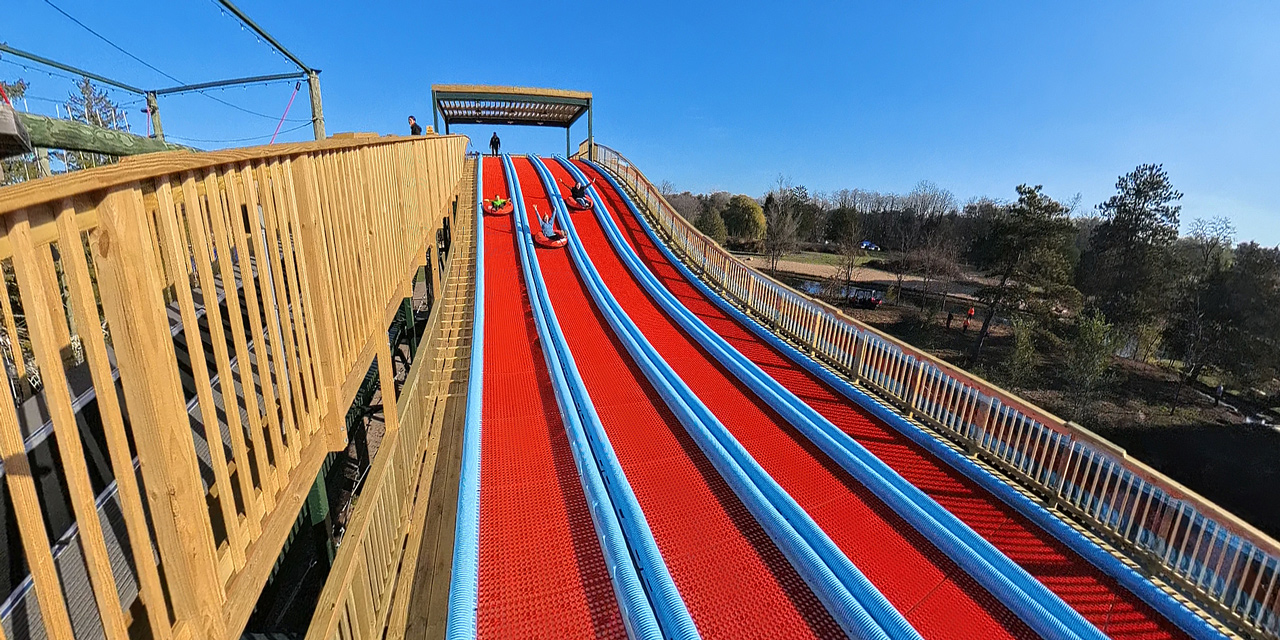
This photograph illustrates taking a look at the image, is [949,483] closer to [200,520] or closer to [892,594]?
[892,594]

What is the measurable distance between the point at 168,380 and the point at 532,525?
3.32m

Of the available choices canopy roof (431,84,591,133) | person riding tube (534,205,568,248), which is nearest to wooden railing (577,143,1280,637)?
person riding tube (534,205,568,248)

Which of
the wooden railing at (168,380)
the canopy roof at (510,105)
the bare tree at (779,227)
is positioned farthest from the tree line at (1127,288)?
the wooden railing at (168,380)

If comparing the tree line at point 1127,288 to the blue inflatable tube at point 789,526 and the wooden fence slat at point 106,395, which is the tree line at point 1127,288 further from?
the wooden fence slat at point 106,395

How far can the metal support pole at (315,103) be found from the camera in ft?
49.1

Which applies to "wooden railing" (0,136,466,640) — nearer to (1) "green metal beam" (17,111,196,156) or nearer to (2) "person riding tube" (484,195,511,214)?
(1) "green metal beam" (17,111,196,156)

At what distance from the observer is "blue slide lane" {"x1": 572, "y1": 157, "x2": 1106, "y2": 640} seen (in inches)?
150

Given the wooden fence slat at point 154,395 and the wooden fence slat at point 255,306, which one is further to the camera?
the wooden fence slat at point 255,306

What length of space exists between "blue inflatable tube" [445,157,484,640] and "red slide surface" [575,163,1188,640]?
2870mm

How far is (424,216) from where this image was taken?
791 cm

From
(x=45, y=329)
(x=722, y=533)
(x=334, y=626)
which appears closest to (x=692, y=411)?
(x=722, y=533)

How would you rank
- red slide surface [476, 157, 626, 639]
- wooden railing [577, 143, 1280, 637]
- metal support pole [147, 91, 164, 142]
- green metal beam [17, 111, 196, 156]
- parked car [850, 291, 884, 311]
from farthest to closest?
parked car [850, 291, 884, 311] → metal support pole [147, 91, 164, 142] → green metal beam [17, 111, 196, 156] → wooden railing [577, 143, 1280, 637] → red slide surface [476, 157, 626, 639]

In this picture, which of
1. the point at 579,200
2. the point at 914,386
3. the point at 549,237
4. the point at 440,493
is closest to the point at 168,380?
the point at 440,493

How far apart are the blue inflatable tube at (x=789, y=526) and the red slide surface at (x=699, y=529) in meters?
0.09
